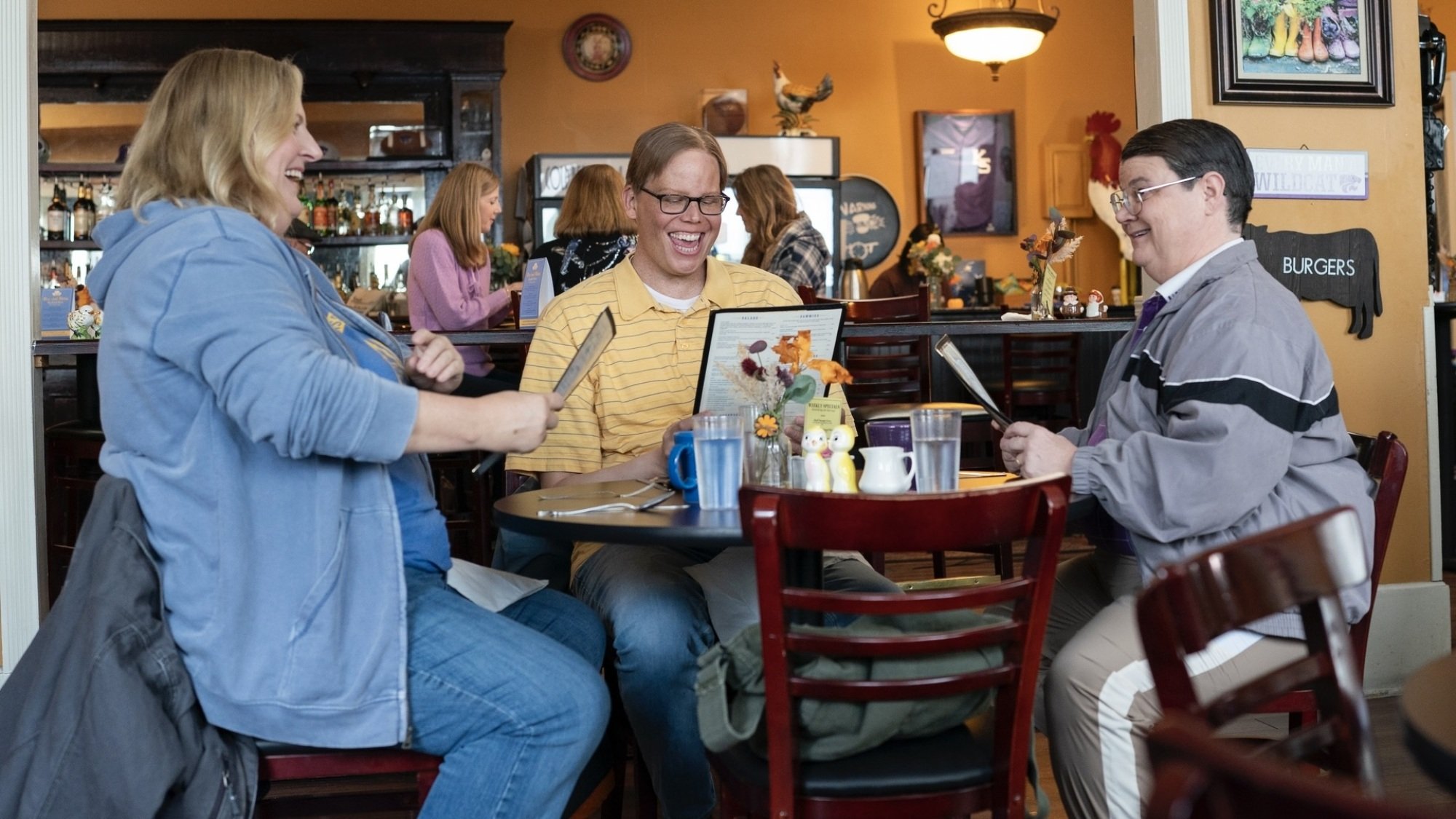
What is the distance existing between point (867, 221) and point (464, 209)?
12.3 feet

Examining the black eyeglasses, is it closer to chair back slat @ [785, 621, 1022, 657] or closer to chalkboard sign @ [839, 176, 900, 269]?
chair back slat @ [785, 621, 1022, 657]

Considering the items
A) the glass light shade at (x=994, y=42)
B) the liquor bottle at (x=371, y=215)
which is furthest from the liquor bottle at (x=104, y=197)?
the glass light shade at (x=994, y=42)

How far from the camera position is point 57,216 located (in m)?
7.44

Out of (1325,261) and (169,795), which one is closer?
(169,795)

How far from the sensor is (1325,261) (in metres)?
3.73

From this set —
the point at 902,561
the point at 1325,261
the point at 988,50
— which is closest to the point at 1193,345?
the point at 1325,261

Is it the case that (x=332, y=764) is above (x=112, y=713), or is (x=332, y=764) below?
below

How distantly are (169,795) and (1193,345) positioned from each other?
162 centimetres

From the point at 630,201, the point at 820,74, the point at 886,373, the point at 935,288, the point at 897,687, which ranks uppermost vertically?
the point at 820,74

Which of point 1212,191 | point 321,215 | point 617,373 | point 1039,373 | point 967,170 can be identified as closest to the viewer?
point 1212,191

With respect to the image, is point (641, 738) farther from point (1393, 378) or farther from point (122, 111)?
point (122, 111)

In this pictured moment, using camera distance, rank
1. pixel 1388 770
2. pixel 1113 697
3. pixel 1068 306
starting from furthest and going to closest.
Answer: pixel 1068 306 < pixel 1388 770 < pixel 1113 697

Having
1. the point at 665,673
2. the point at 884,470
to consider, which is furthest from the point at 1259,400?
the point at 665,673

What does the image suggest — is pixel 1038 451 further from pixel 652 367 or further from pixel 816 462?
pixel 652 367
